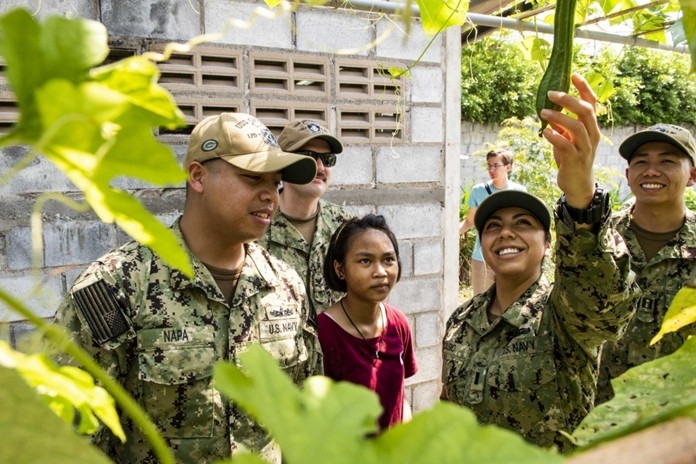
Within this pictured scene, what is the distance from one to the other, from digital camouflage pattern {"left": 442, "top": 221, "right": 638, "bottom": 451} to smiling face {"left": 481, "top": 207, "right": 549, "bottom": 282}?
0.25ft

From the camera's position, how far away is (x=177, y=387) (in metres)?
1.80

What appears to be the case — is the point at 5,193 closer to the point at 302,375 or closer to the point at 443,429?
the point at 302,375

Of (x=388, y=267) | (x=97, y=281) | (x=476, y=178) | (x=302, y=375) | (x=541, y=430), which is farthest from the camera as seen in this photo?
(x=476, y=178)

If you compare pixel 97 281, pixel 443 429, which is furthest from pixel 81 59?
pixel 97 281

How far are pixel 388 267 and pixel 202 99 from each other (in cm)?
117

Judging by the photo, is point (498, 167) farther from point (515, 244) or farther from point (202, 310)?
point (202, 310)

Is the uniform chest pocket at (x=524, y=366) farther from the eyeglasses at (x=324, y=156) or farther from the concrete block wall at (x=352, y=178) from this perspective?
the concrete block wall at (x=352, y=178)

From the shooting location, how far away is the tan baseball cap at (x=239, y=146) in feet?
6.40

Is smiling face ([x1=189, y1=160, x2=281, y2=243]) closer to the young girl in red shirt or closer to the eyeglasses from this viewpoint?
the young girl in red shirt

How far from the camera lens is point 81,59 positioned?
13.4 inches

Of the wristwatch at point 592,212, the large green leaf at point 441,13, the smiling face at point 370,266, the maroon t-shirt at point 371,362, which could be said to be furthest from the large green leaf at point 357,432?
→ the smiling face at point 370,266

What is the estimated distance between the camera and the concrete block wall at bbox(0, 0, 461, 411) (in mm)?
2617

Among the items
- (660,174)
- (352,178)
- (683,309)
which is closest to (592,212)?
(683,309)

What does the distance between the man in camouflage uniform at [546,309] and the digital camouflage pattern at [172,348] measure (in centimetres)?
60
